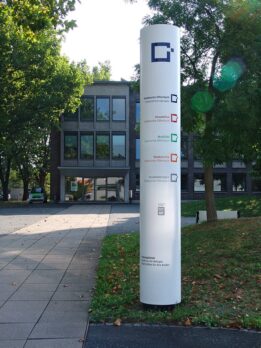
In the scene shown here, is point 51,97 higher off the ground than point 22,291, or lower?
higher

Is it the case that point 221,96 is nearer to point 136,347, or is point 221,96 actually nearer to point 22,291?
point 22,291

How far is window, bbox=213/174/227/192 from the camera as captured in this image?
54.5m

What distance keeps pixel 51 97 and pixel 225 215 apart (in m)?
22.5

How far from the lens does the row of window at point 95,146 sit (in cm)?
4944

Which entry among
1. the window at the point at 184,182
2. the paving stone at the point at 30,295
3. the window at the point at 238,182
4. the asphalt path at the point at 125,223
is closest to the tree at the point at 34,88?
the asphalt path at the point at 125,223

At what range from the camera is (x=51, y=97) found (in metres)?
37.0

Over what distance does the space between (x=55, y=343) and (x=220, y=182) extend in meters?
50.5

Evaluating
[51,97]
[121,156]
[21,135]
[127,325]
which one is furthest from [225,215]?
[121,156]

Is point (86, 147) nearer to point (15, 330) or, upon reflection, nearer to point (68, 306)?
point (68, 306)

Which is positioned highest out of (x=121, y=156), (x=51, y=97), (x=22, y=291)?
(x=51, y=97)

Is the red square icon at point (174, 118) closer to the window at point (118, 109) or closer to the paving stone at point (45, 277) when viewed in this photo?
the paving stone at point (45, 277)

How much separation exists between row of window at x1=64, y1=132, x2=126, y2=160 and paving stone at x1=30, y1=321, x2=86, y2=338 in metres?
43.5

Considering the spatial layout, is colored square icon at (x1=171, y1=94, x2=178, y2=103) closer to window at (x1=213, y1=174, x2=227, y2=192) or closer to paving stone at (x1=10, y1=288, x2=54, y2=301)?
paving stone at (x1=10, y1=288, x2=54, y2=301)

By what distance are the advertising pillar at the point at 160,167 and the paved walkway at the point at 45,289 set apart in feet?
3.59
